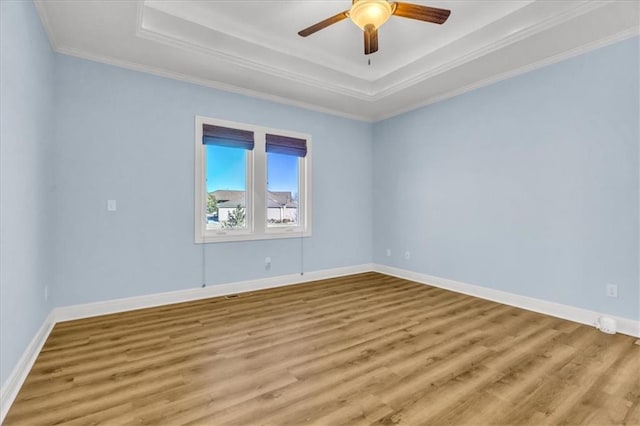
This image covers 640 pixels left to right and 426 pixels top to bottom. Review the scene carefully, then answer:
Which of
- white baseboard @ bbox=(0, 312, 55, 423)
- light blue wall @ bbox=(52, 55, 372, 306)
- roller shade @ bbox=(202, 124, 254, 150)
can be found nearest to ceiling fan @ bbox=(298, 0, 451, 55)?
roller shade @ bbox=(202, 124, 254, 150)

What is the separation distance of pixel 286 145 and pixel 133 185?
2114mm

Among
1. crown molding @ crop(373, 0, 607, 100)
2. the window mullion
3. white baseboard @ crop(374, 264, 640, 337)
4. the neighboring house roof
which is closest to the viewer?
crown molding @ crop(373, 0, 607, 100)

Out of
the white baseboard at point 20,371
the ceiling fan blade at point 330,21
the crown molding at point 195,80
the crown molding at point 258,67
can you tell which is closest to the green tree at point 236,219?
the crown molding at point 195,80

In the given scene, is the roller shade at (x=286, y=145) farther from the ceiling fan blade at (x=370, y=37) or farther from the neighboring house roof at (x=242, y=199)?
the ceiling fan blade at (x=370, y=37)

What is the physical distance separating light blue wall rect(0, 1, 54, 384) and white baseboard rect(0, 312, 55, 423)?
54 millimetres

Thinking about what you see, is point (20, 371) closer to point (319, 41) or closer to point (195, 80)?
point (195, 80)

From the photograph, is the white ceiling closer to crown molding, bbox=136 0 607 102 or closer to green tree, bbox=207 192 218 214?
crown molding, bbox=136 0 607 102

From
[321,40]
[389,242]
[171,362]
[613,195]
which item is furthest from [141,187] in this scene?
[613,195]

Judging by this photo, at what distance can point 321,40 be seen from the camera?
3.67m

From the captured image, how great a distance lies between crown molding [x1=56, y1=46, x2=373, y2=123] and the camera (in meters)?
3.28

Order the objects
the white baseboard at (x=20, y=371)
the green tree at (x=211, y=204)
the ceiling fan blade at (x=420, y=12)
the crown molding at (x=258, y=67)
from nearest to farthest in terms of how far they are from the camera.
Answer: the white baseboard at (x=20, y=371) → the ceiling fan blade at (x=420, y=12) → the crown molding at (x=258, y=67) → the green tree at (x=211, y=204)

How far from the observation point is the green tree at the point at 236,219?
4.35 metres

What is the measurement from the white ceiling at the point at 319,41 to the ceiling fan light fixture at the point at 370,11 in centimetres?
79

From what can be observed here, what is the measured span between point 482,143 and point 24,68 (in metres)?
4.58
